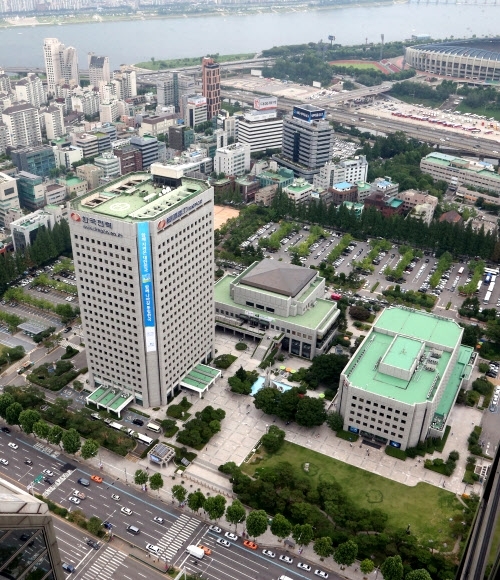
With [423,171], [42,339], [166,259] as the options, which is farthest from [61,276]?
[423,171]

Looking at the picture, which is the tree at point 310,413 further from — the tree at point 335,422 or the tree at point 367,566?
the tree at point 367,566

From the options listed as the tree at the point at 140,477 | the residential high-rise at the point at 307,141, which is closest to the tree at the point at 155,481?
the tree at the point at 140,477

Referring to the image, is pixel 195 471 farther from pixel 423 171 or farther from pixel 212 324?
pixel 423 171

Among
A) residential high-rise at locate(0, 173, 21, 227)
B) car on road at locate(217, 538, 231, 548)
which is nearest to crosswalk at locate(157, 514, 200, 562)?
car on road at locate(217, 538, 231, 548)

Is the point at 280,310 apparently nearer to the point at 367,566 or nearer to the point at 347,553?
the point at 347,553

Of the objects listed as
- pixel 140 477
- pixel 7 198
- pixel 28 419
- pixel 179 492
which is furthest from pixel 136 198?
pixel 7 198

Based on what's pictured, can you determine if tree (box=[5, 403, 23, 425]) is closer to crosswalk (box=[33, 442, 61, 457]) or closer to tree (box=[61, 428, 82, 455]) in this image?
crosswalk (box=[33, 442, 61, 457])

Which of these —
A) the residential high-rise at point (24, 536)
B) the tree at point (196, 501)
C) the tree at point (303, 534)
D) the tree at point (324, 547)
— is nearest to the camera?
the residential high-rise at point (24, 536)

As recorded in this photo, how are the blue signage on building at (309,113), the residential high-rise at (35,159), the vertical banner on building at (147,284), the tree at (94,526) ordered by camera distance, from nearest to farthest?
1. the tree at (94,526)
2. the vertical banner on building at (147,284)
3. the residential high-rise at (35,159)
4. the blue signage on building at (309,113)
